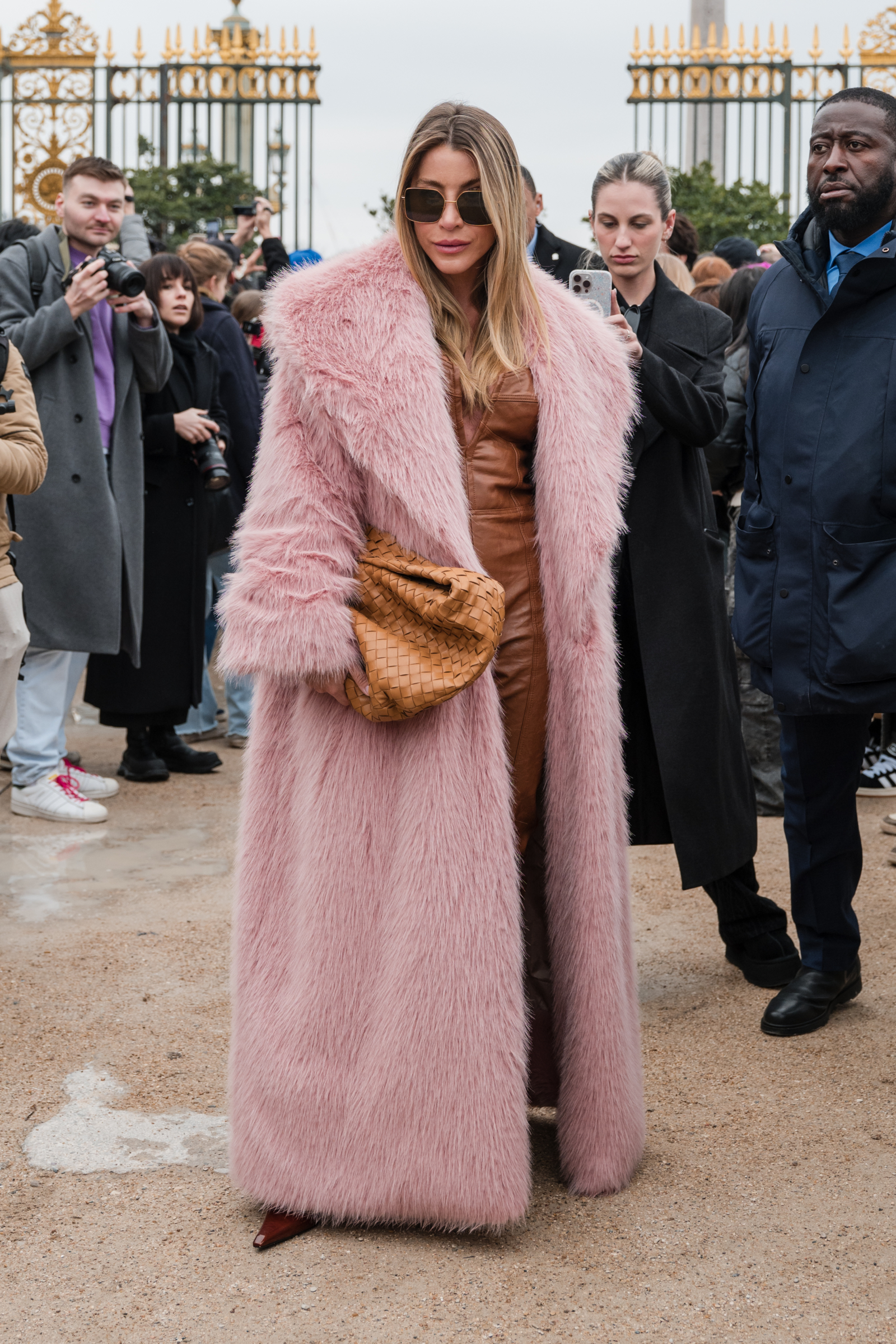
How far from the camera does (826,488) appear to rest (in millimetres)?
3242

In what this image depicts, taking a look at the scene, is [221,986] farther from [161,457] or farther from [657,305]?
[161,457]

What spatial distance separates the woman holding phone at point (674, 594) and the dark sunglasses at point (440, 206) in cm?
94

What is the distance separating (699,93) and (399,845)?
1354cm

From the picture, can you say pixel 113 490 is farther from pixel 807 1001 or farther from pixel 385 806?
pixel 385 806

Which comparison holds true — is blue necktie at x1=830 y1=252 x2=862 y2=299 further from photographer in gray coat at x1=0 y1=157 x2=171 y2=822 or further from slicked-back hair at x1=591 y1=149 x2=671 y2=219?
photographer in gray coat at x1=0 y1=157 x2=171 y2=822

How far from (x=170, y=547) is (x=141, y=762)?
0.91 metres

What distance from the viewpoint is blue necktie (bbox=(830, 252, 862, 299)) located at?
330cm

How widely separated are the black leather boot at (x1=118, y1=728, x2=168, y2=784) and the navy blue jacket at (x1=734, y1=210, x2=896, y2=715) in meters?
3.34

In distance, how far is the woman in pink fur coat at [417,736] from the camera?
2.41 metres

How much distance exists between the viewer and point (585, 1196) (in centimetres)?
272

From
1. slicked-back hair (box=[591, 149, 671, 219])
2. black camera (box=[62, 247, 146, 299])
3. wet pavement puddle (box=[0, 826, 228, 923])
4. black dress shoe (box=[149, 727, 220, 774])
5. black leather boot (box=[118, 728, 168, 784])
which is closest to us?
slicked-back hair (box=[591, 149, 671, 219])

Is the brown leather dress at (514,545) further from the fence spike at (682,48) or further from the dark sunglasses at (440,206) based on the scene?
the fence spike at (682,48)

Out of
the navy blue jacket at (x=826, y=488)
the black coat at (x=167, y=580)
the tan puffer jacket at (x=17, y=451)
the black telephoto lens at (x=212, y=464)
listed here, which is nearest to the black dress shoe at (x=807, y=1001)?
the navy blue jacket at (x=826, y=488)

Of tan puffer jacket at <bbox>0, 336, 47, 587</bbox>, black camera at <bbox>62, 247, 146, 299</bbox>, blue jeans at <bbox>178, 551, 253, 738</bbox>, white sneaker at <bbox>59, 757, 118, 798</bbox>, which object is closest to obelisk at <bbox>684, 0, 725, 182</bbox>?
blue jeans at <bbox>178, 551, 253, 738</bbox>
